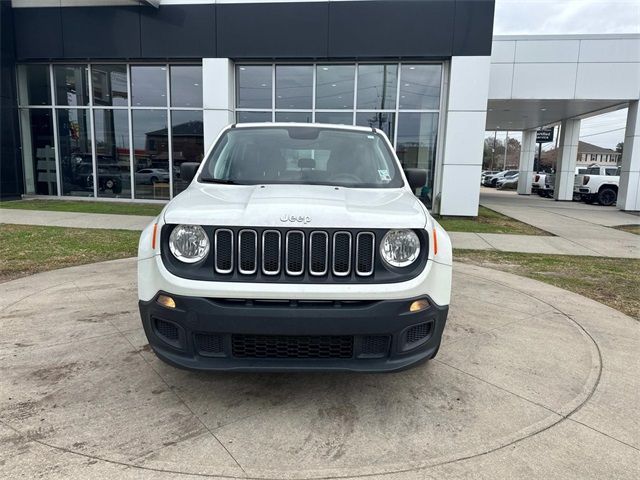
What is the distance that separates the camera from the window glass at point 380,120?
13906mm

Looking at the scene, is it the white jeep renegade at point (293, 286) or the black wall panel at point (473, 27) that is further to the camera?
the black wall panel at point (473, 27)

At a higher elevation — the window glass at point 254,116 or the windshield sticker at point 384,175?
the window glass at point 254,116

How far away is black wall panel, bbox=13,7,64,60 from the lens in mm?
14031

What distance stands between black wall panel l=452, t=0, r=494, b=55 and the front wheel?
13.2 m

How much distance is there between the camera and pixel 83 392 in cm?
309

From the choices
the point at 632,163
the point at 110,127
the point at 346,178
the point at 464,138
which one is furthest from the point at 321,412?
the point at 632,163

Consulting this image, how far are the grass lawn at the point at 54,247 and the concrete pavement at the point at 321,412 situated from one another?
2.56m

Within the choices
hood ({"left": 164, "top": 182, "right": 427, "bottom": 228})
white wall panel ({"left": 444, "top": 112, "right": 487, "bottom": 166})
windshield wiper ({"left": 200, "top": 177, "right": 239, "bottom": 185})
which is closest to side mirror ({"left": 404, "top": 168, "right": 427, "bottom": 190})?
hood ({"left": 164, "top": 182, "right": 427, "bottom": 228})

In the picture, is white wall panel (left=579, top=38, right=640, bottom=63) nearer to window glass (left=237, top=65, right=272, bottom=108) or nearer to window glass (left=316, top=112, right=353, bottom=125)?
window glass (left=316, top=112, right=353, bottom=125)

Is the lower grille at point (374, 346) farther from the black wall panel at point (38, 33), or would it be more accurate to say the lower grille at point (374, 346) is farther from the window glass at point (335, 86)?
the black wall panel at point (38, 33)

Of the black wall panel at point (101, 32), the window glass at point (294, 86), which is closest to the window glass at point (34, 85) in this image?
the black wall panel at point (101, 32)

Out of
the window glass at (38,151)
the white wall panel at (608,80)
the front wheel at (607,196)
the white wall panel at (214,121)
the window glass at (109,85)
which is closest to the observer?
the white wall panel at (214,121)

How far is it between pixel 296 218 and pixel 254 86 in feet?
41.1

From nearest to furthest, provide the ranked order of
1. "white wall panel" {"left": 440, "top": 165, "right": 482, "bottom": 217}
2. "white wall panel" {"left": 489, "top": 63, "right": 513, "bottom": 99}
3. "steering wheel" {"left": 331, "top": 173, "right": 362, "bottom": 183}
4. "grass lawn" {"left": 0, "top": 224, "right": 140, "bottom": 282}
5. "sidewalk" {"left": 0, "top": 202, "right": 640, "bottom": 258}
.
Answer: "steering wheel" {"left": 331, "top": 173, "right": 362, "bottom": 183}, "grass lawn" {"left": 0, "top": 224, "right": 140, "bottom": 282}, "sidewalk" {"left": 0, "top": 202, "right": 640, "bottom": 258}, "white wall panel" {"left": 440, "top": 165, "right": 482, "bottom": 217}, "white wall panel" {"left": 489, "top": 63, "right": 513, "bottom": 99}
